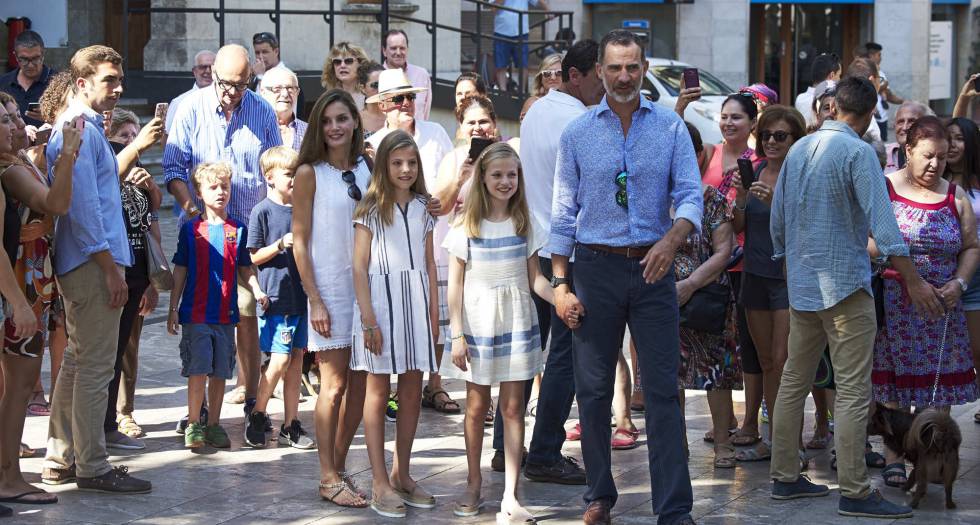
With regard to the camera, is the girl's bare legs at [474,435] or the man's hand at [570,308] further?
the girl's bare legs at [474,435]

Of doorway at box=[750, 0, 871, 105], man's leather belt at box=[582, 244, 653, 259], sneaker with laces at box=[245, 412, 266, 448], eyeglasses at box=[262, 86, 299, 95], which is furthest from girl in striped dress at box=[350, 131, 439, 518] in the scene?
doorway at box=[750, 0, 871, 105]

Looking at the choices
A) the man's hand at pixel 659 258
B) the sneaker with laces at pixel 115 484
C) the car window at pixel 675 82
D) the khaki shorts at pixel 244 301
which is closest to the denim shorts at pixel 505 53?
the car window at pixel 675 82

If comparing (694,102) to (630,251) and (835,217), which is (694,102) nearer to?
(835,217)

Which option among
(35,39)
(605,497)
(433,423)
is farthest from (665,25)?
(605,497)

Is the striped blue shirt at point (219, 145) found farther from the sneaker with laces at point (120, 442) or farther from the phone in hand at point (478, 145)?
the phone in hand at point (478, 145)

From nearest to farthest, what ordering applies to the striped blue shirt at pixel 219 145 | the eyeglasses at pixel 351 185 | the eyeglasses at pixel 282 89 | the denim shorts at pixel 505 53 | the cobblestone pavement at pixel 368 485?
the cobblestone pavement at pixel 368 485
the eyeglasses at pixel 351 185
the striped blue shirt at pixel 219 145
the eyeglasses at pixel 282 89
the denim shorts at pixel 505 53

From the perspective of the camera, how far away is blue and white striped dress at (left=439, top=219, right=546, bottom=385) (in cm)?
620

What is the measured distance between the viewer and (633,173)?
18.9 ft

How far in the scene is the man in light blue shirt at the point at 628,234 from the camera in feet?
19.0

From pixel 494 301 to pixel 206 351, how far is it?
192 centimetres

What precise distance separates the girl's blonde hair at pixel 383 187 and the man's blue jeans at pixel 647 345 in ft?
3.01

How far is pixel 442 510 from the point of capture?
20.9 feet

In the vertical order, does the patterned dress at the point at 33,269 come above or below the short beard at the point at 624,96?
below

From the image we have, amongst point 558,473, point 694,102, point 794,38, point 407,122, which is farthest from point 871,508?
point 794,38
